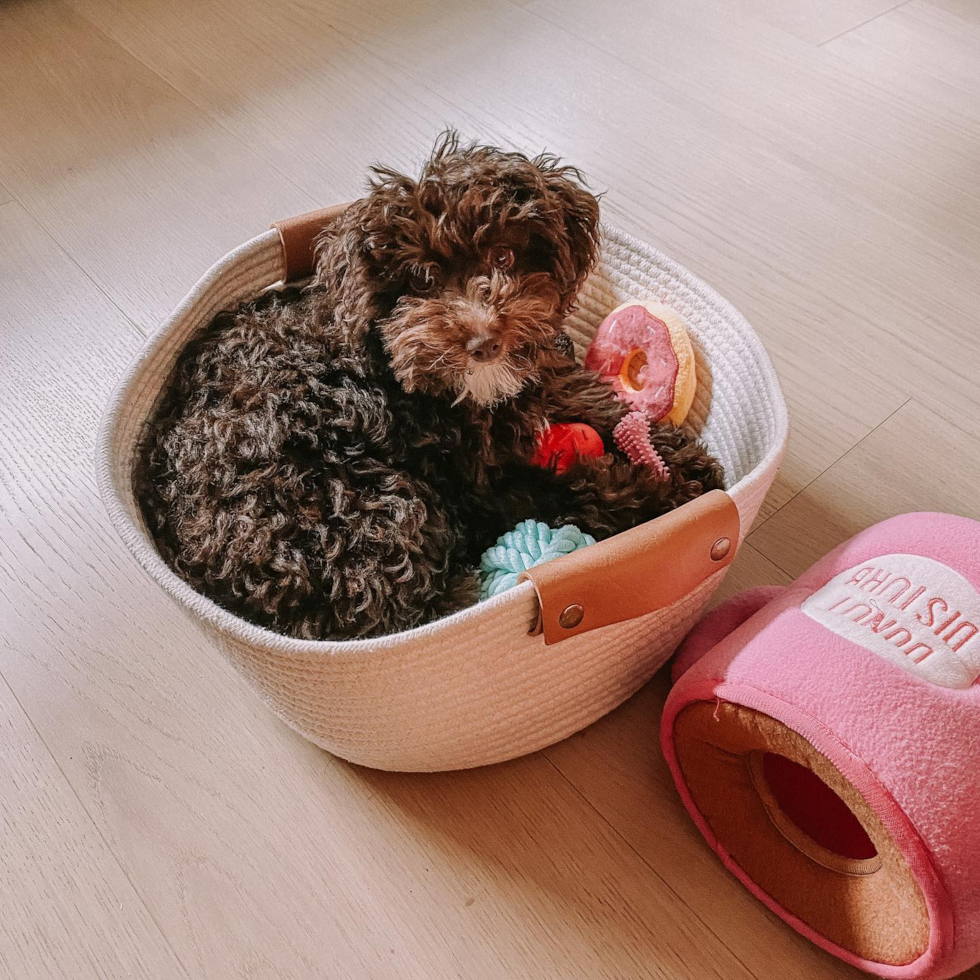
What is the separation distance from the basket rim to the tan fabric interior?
252mm

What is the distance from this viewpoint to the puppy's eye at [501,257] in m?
1.08

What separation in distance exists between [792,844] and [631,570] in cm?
40

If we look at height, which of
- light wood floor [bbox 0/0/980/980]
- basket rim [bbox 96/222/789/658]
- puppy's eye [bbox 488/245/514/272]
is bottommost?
light wood floor [bbox 0/0/980/980]

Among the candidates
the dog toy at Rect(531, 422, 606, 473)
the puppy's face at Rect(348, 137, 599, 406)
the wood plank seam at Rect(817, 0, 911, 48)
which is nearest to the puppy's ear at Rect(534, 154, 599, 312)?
the puppy's face at Rect(348, 137, 599, 406)

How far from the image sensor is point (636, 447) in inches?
49.4

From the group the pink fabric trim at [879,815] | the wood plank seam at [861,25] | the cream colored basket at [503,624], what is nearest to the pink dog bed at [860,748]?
the pink fabric trim at [879,815]

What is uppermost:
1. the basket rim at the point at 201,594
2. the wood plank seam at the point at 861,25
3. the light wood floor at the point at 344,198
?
the wood plank seam at the point at 861,25

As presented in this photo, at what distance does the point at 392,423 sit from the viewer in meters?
1.11

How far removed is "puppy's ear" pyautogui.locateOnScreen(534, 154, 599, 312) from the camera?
113 centimetres

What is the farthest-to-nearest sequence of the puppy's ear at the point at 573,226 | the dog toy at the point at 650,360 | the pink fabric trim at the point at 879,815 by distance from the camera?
the dog toy at the point at 650,360 → the puppy's ear at the point at 573,226 → the pink fabric trim at the point at 879,815

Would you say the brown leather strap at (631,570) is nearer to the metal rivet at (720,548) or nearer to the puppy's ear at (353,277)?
the metal rivet at (720,548)

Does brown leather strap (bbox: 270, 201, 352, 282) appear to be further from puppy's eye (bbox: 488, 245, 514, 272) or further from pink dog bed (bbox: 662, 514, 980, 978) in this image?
pink dog bed (bbox: 662, 514, 980, 978)

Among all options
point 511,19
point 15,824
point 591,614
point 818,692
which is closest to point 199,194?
point 511,19

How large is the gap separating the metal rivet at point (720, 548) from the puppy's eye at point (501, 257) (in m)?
0.41
